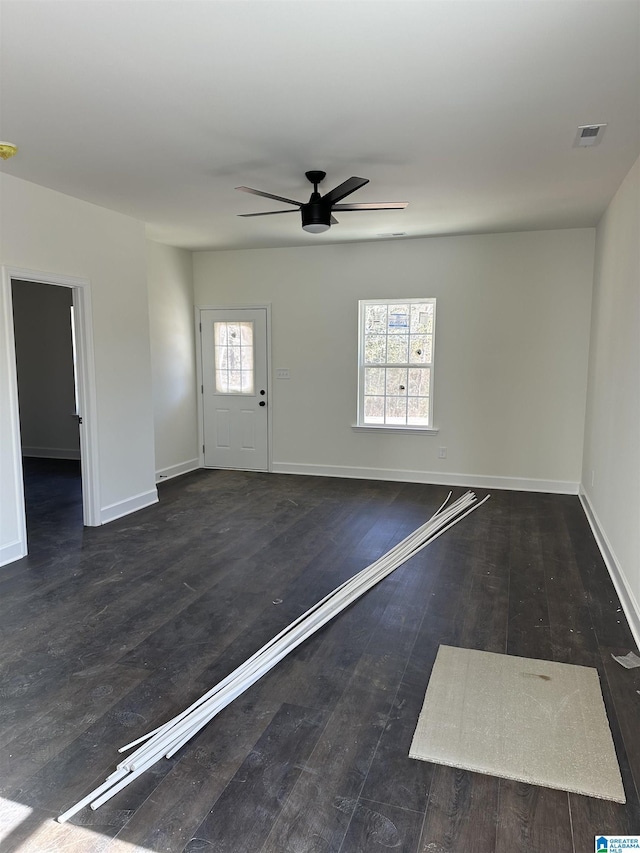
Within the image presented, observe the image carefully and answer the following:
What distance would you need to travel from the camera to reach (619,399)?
3709 mm

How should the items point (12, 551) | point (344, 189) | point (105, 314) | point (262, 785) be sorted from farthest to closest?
point (105, 314) < point (12, 551) < point (344, 189) < point (262, 785)

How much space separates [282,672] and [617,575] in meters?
2.26

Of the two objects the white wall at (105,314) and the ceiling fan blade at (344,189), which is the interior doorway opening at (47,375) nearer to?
the white wall at (105,314)

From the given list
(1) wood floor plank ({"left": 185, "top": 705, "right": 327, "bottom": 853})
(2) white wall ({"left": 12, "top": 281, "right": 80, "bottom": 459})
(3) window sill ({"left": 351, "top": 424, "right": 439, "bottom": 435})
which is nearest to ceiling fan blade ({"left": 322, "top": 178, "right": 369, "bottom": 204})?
(1) wood floor plank ({"left": 185, "top": 705, "right": 327, "bottom": 853})

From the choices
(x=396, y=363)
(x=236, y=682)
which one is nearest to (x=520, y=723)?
(x=236, y=682)

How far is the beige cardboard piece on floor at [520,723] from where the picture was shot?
6.32ft

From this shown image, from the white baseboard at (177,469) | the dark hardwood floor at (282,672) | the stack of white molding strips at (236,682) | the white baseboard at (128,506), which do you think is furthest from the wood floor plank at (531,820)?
the white baseboard at (177,469)

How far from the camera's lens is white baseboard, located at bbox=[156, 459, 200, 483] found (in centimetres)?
636

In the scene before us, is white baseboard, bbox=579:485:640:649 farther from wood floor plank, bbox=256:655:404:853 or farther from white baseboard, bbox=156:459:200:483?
white baseboard, bbox=156:459:200:483

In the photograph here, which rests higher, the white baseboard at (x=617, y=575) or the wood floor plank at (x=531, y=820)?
the white baseboard at (x=617, y=575)

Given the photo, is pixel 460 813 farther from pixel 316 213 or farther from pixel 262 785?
pixel 316 213

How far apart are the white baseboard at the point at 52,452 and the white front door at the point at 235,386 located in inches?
80.9

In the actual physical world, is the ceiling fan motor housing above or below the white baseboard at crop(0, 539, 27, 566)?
above

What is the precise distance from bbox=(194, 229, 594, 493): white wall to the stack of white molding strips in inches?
86.7
